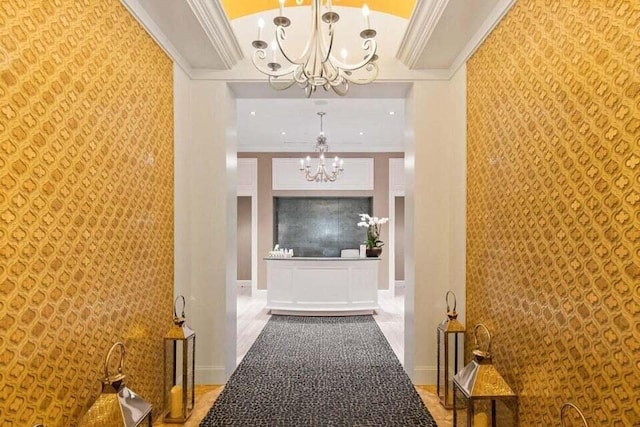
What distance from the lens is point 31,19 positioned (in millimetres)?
1534

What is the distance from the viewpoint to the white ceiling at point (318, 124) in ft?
18.4

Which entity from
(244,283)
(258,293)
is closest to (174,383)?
(258,293)

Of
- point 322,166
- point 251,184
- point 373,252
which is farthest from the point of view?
point 251,184

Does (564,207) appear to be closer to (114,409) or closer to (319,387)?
(114,409)

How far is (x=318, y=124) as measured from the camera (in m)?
6.73

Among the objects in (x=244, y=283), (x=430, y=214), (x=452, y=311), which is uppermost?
(x=430, y=214)

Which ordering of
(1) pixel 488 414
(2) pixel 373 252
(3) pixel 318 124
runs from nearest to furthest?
(1) pixel 488 414 → (2) pixel 373 252 → (3) pixel 318 124

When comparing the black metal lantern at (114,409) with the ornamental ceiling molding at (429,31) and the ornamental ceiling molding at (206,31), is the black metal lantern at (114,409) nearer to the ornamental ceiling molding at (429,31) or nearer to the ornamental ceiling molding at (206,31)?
the ornamental ceiling molding at (206,31)

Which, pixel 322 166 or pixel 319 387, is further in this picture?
pixel 322 166

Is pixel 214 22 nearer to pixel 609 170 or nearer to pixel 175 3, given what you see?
pixel 175 3

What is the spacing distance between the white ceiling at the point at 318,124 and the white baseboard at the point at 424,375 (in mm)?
3538

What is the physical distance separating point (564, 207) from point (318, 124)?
538 cm

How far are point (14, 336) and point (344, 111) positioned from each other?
522 centimetres

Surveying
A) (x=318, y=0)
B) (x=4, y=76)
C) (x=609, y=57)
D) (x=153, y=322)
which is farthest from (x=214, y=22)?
(x=609, y=57)
